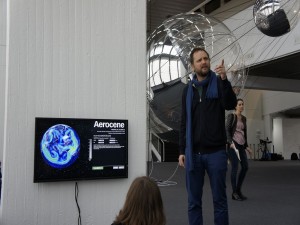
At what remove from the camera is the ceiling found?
13.5m

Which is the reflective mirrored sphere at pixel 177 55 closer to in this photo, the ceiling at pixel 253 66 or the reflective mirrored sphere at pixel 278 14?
the reflective mirrored sphere at pixel 278 14

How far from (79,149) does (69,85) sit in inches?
21.5

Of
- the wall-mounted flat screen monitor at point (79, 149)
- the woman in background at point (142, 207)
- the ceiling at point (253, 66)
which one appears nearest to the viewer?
the woman in background at point (142, 207)

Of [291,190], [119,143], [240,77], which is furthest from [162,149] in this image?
[119,143]

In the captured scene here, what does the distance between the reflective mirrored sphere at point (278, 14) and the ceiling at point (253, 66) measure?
776cm

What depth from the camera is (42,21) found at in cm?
314

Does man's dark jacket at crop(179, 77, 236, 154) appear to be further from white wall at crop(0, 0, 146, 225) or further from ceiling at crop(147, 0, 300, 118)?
ceiling at crop(147, 0, 300, 118)

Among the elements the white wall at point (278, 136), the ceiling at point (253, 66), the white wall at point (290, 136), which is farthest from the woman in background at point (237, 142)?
the white wall at point (290, 136)

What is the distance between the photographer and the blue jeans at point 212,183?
292cm

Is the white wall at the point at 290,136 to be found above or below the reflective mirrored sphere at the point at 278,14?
below

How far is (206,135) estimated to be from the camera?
2.98 meters

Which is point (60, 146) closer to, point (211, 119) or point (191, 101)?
point (191, 101)

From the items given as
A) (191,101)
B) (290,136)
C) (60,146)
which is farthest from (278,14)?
(290,136)

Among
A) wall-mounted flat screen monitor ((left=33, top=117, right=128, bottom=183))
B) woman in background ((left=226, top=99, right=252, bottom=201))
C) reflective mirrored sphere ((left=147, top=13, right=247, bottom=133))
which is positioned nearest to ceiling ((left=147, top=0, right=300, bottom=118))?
woman in background ((left=226, top=99, right=252, bottom=201))
